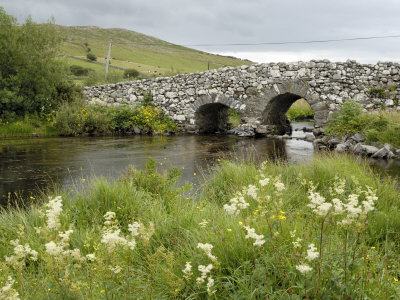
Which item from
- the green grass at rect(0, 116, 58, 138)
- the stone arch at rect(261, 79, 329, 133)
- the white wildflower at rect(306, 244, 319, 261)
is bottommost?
the green grass at rect(0, 116, 58, 138)

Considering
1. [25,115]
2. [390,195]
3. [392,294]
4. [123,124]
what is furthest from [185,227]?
[25,115]

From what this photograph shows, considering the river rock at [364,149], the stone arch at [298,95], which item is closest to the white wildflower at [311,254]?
the river rock at [364,149]

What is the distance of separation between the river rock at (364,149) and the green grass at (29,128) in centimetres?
1583

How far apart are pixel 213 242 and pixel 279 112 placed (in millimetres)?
19061

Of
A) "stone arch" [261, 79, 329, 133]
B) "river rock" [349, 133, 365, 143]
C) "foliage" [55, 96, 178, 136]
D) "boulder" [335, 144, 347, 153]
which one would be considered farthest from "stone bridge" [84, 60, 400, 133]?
"boulder" [335, 144, 347, 153]

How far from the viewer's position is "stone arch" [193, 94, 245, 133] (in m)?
19.0

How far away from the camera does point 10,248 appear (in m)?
4.08

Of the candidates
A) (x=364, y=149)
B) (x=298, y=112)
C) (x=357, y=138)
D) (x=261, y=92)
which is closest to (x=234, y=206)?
(x=364, y=149)

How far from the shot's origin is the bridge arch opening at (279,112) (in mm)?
19141

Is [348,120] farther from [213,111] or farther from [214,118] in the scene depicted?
[214,118]

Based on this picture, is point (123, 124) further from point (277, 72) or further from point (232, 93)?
point (277, 72)

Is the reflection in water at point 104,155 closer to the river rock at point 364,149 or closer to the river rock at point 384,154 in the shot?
the river rock at point 364,149

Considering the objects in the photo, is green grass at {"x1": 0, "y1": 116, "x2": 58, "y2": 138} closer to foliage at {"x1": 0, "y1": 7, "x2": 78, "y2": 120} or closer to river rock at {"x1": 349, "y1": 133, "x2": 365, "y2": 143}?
foliage at {"x1": 0, "y1": 7, "x2": 78, "y2": 120}

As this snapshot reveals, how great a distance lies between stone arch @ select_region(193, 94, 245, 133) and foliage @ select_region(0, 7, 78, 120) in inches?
341
